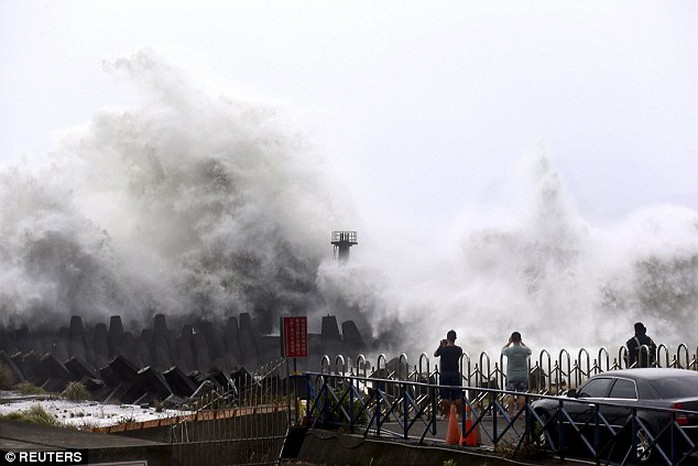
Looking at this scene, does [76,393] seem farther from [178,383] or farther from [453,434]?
[453,434]

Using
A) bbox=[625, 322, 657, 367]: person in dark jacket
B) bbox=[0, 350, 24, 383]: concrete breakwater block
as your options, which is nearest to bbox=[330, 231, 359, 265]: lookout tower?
bbox=[0, 350, 24, 383]: concrete breakwater block

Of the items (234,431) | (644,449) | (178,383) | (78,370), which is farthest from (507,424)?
(78,370)

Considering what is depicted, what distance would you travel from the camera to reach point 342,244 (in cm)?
7106

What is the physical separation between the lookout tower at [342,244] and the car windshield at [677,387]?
56349 mm

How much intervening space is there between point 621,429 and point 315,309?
56.8m

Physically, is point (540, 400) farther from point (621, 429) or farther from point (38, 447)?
point (38, 447)

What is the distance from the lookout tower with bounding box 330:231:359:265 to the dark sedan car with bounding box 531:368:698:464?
5580 cm

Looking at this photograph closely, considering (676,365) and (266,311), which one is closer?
(676,365)

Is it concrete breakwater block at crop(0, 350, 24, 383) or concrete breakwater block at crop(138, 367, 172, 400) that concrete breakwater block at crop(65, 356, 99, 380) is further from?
concrete breakwater block at crop(138, 367, 172, 400)

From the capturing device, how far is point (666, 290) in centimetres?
5194

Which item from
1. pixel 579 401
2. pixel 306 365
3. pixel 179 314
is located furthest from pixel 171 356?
pixel 579 401

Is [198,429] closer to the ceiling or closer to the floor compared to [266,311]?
closer to the floor

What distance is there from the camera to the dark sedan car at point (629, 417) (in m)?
12.6

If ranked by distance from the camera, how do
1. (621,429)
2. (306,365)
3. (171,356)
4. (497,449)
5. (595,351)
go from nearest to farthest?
(621,429) → (497,449) → (306,365) → (171,356) → (595,351)
